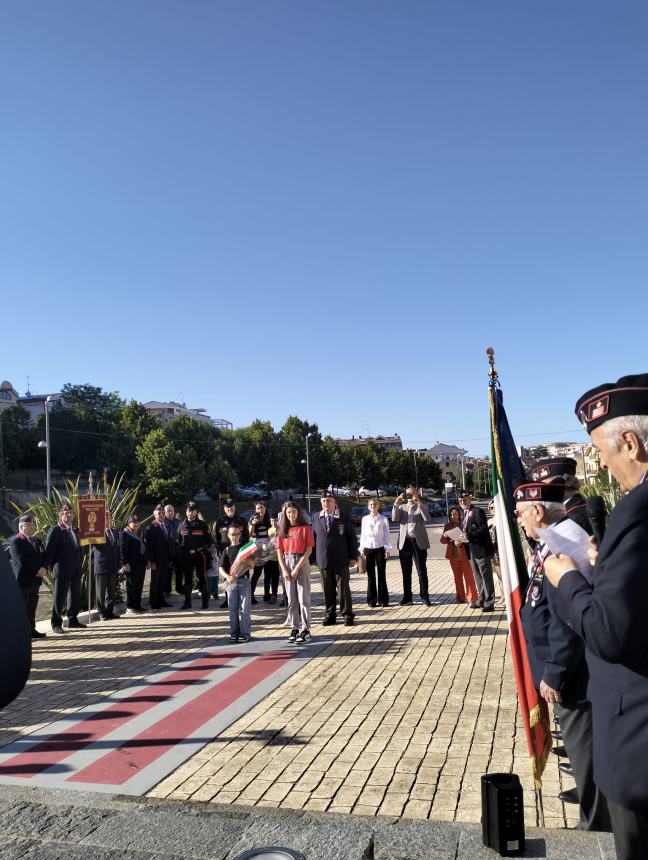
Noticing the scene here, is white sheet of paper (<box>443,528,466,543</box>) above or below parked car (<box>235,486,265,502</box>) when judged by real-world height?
below

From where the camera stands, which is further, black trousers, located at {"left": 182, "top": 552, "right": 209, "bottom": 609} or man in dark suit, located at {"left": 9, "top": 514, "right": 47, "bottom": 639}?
black trousers, located at {"left": 182, "top": 552, "right": 209, "bottom": 609}

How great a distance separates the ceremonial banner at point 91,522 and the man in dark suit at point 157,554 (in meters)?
1.27

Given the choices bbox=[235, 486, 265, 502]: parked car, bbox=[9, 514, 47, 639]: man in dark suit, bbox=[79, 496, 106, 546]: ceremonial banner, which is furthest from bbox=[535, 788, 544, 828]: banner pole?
bbox=[235, 486, 265, 502]: parked car

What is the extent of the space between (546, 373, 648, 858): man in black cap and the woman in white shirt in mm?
10017

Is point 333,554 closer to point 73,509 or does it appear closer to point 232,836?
point 73,509

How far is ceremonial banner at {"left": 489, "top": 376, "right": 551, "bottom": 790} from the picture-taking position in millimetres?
4137

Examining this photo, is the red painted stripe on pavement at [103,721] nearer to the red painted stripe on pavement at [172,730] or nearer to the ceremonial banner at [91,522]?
the red painted stripe on pavement at [172,730]

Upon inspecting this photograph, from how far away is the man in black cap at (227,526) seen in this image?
11.7 m

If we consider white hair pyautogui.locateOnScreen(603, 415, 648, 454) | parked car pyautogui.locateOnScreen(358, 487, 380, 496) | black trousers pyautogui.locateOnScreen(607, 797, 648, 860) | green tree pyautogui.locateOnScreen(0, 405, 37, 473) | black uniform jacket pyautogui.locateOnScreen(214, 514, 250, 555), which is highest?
green tree pyautogui.locateOnScreen(0, 405, 37, 473)

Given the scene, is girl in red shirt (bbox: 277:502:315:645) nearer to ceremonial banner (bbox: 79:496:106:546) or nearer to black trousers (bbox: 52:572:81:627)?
ceremonial banner (bbox: 79:496:106:546)

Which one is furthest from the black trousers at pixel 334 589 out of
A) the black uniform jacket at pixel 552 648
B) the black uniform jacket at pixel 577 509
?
the black uniform jacket at pixel 552 648

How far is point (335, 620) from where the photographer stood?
1103 cm

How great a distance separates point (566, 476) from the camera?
482 cm

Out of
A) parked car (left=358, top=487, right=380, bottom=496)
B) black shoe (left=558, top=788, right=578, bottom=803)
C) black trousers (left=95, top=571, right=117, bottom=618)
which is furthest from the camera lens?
parked car (left=358, top=487, right=380, bottom=496)
